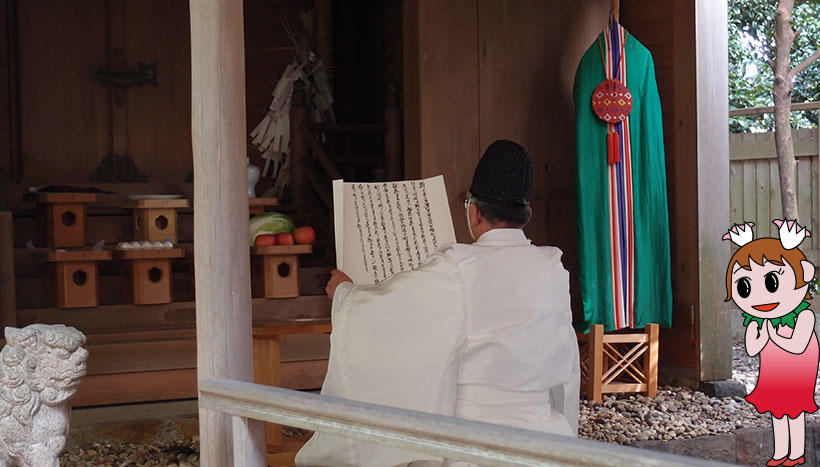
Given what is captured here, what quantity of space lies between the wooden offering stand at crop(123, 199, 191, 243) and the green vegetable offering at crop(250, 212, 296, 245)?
0.47m

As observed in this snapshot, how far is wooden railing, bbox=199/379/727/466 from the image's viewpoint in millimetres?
1640

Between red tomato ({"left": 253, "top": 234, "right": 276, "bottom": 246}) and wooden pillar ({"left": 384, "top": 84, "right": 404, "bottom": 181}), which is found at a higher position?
wooden pillar ({"left": 384, "top": 84, "right": 404, "bottom": 181})

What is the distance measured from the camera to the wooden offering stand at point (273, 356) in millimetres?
4051

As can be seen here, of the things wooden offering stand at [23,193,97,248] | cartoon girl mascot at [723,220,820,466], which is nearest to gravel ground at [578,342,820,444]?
cartoon girl mascot at [723,220,820,466]

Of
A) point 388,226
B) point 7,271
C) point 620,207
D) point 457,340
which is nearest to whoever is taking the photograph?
point 457,340

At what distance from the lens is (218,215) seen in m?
3.05

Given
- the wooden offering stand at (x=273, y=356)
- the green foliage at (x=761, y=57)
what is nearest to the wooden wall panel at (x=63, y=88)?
the wooden offering stand at (x=273, y=356)

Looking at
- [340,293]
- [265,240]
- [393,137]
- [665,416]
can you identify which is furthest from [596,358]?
[340,293]

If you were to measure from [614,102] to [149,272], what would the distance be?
281 cm

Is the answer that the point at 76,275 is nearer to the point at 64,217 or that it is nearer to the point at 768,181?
the point at 64,217

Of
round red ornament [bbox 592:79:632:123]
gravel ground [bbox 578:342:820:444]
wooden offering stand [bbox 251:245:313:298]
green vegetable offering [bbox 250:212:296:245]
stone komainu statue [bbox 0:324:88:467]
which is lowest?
gravel ground [bbox 578:342:820:444]

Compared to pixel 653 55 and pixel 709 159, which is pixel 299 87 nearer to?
pixel 653 55

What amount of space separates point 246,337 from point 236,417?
22.1 inches

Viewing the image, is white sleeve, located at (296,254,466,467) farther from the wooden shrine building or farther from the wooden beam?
the wooden beam
